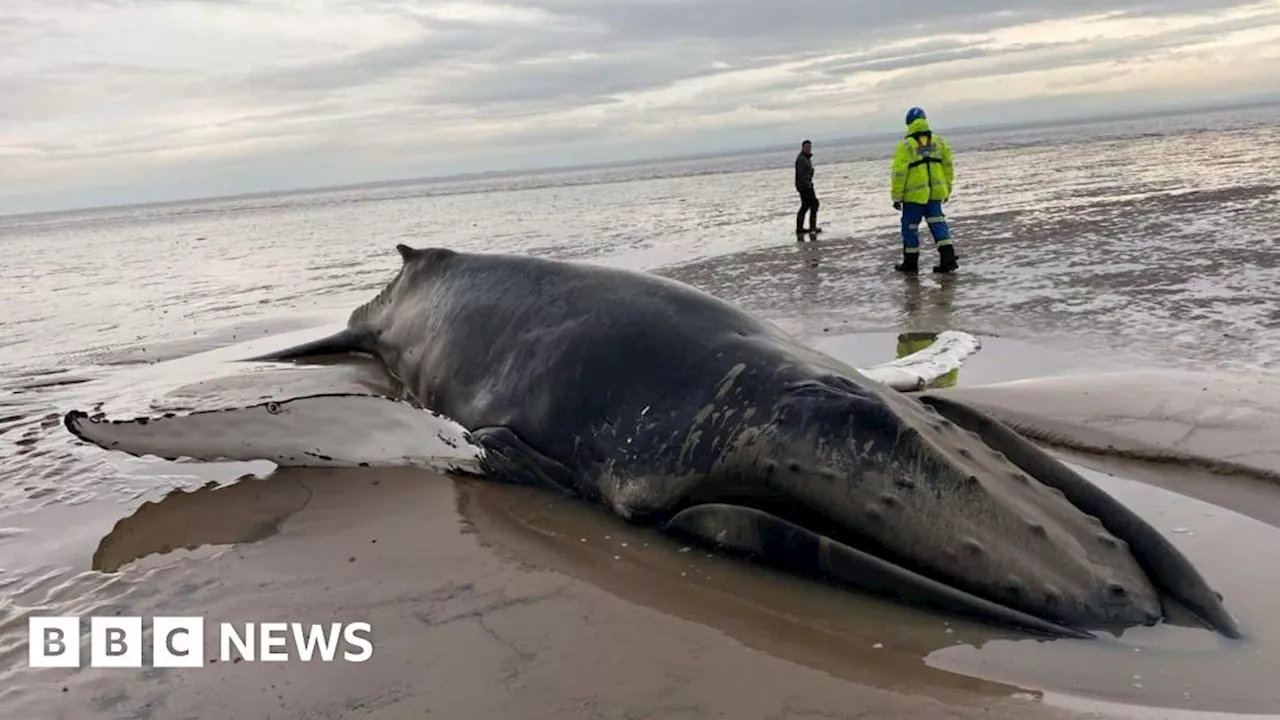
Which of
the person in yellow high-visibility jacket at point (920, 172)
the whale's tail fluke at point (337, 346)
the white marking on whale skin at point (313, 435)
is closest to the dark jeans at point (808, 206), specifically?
the person in yellow high-visibility jacket at point (920, 172)

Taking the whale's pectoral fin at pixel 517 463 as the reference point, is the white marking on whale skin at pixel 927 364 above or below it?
above

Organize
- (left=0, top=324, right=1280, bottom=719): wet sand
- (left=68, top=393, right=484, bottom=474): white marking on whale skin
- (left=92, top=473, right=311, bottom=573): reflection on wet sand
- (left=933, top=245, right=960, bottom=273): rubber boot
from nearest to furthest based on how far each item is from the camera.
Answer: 1. (left=0, top=324, right=1280, bottom=719): wet sand
2. (left=92, top=473, right=311, bottom=573): reflection on wet sand
3. (left=68, top=393, right=484, bottom=474): white marking on whale skin
4. (left=933, top=245, right=960, bottom=273): rubber boot

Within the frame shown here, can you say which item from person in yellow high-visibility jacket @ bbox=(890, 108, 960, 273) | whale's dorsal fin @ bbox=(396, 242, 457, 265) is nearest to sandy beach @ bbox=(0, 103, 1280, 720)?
whale's dorsal fin @ bbox=(396, 242, 457, 265)

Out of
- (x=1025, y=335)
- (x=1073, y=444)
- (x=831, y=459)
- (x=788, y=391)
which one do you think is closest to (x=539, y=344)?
(x=788, y=391)

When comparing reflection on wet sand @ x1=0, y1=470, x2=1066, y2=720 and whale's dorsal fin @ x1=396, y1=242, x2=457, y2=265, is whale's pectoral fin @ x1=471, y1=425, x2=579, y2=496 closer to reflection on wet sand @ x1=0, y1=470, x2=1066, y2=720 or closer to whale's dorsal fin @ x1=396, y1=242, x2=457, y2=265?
reflection on wet sand @ x1=0, y1=470, x2=1066, y2=720

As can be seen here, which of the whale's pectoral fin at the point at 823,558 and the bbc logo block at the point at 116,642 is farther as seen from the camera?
the bbc logo block at the point at 116,642

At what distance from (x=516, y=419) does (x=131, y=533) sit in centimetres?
203

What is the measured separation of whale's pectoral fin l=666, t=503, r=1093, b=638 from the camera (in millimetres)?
3275

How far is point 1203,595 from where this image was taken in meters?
3.22

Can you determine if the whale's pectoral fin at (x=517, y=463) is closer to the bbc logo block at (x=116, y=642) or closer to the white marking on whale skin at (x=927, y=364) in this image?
the bbc logo block at (x=116, y=642)

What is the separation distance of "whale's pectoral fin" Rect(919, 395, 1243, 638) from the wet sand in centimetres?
13

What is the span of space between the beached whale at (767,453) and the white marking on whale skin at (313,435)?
0.02 metres

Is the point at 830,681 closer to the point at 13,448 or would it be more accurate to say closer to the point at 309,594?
the point at 309,594

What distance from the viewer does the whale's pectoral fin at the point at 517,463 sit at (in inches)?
188
